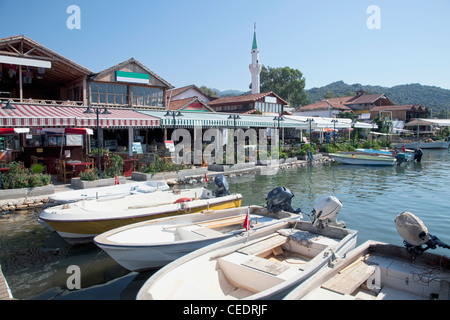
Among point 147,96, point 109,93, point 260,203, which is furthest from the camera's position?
point 147,96

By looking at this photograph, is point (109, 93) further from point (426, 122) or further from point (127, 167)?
point (426, 122)

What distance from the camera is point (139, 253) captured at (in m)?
6.23

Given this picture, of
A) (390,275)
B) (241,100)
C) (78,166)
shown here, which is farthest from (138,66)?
(390,275)

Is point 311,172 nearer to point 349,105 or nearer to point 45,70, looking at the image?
point 45,70

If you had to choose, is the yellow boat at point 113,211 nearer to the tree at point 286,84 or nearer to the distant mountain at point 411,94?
the tree at point 286,84

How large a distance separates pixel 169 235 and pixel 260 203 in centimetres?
595

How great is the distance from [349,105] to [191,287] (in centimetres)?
5870

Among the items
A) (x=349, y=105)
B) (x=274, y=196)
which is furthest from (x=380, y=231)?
(x=349, y=105)

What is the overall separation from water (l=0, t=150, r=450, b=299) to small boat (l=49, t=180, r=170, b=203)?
1047 mm

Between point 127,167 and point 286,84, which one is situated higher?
point 286,84

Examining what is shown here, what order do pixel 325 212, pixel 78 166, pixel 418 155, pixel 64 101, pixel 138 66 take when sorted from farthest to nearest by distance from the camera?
pixel 418 155 < pixel 138 66 < pixel 64 101 < pixel 78 166 < pixel 325 212

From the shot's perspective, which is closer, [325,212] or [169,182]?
[325,212]

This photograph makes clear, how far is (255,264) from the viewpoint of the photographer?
5.08 metres

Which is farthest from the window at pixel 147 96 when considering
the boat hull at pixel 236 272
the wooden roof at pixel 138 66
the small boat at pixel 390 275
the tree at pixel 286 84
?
the tree at pixel 286 84
